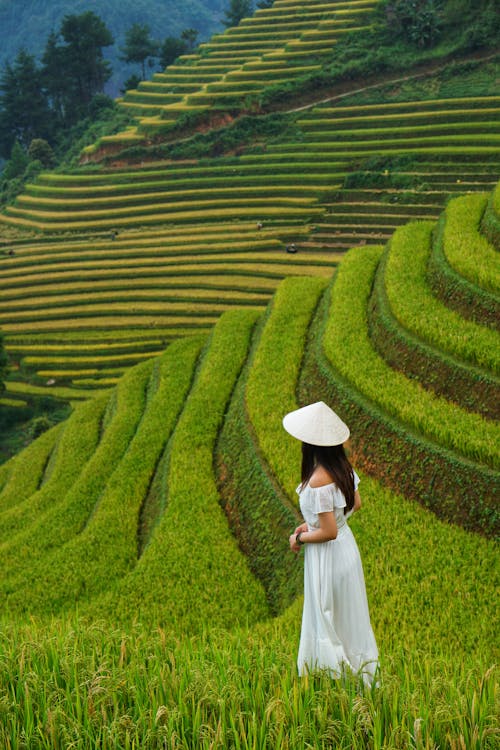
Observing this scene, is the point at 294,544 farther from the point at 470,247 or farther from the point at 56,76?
the point at 56,76

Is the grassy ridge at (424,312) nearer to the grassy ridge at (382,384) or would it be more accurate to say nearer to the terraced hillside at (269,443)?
the terraced hillside at (269,443)

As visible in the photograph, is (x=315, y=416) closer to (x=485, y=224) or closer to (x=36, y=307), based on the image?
(x=485, y=224)

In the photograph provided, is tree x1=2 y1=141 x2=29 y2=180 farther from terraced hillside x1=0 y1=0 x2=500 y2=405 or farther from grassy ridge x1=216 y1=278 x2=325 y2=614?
grassy ridge x1=216 y1=278 x2=325 y2=614

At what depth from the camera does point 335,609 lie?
377 centimetres

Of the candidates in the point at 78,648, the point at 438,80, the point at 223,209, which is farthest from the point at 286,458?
the point at 438,80

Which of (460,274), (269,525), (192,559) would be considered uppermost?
(460,274)

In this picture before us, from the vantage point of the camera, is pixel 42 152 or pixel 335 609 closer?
pixel 335 609

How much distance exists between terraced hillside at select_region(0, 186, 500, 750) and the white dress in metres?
0.16

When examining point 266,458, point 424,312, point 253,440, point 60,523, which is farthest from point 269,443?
point 60,523

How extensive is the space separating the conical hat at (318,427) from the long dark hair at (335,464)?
5cm

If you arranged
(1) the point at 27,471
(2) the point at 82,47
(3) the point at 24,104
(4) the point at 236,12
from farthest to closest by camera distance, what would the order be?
1. (4) the point at 236,12
2. (2) the point at 82,47
3. (3) the point at 24,104
4. (1) the point at 27,471

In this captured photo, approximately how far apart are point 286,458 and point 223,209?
2649cm

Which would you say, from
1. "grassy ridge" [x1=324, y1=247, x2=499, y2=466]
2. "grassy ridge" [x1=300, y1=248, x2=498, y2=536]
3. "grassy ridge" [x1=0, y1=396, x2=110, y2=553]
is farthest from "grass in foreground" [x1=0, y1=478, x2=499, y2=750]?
"grassy ridge" [x1=0, y1=396, x2=110, y2=553]

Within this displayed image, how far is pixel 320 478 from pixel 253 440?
6520 mm
